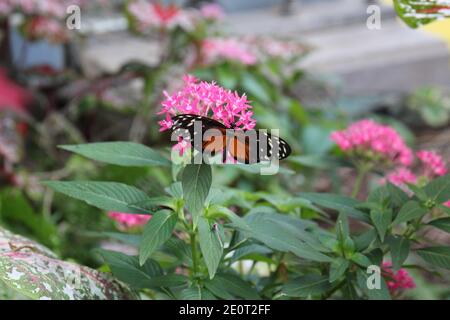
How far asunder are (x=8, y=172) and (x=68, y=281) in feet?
4.34

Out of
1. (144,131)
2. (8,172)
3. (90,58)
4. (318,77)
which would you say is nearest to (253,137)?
(8,172)

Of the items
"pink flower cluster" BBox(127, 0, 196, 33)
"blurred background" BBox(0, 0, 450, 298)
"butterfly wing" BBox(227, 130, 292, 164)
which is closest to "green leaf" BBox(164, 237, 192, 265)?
"butterfly wing" BBox(227, 130, 292, 164)

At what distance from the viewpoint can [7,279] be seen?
0.77 m

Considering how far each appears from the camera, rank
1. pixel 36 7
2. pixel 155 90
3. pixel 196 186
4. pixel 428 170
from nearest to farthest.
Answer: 1. pixel 196 186
2. pixel 428 170
3. pixel 36 7
4. pixel 155 90

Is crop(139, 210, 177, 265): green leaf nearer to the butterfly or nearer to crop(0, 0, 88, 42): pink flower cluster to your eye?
the butterfly

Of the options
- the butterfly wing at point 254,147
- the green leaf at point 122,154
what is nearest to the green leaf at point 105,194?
the green leaf at point 122,154

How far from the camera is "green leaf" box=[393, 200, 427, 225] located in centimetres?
85

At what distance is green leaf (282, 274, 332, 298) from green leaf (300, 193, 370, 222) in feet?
0.30

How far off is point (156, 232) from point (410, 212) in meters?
0.29

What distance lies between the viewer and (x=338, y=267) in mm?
847

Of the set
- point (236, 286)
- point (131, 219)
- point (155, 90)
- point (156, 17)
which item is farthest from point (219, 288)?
point (155, 90)

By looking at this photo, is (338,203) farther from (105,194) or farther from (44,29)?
(44,29)

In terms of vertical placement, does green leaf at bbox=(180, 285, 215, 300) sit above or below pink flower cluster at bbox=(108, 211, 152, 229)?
below

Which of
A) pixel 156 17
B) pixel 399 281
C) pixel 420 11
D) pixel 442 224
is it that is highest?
pixel 156 17
